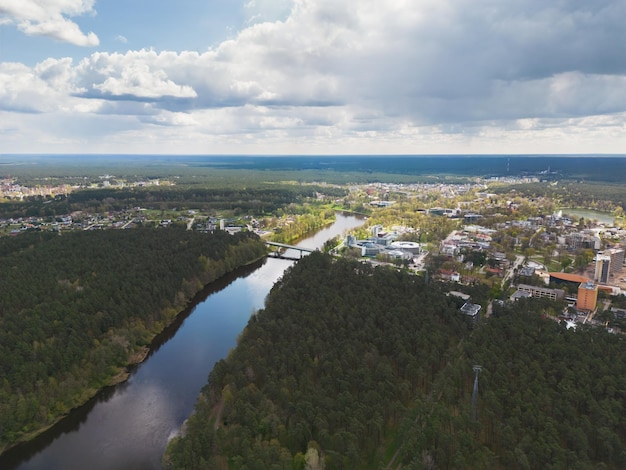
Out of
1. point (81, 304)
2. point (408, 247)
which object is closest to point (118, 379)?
point (81, 304)

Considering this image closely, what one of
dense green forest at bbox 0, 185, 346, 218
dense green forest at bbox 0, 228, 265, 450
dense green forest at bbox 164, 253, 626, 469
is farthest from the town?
dense green forest at bbox 0, 228, 265, 450

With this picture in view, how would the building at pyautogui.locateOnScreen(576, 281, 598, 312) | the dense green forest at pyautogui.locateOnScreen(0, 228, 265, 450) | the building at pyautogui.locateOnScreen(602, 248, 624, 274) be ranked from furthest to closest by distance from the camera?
the building at pyautogui.locateOnScreen(602, 248, 624, 274) < the building at pyautogui.locateOnScreen(576, 281, 598, 312) < the dense green forest at pyautogui.locateOnScreen(0, 228, 265, 450)

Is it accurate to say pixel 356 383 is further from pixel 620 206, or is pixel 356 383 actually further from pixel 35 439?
pixel 620 206

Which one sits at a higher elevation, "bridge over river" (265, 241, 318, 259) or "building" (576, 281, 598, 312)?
"building" (576, 281, 598, 312)

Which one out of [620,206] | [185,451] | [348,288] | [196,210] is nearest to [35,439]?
[185,451]

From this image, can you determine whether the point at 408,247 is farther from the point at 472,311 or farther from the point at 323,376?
the point at 323,376

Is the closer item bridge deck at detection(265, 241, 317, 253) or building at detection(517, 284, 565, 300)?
building at detection(517, 284, 565, 300)

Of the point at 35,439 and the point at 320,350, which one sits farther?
the point at 320,350

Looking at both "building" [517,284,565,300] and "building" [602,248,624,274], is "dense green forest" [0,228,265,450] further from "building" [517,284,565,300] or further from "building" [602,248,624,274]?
"building" [602,248,624,274]
